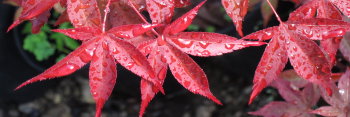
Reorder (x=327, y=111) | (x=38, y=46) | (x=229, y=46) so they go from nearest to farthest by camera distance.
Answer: (x=229, y=46) < (x=327, y=111) < (x=38, y=46)

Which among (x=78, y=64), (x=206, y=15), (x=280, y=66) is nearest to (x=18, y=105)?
(x=206, y=15)

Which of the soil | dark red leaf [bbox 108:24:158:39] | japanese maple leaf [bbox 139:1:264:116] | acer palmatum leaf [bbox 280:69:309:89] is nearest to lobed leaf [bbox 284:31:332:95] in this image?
japanese maple leaf [bbox 139:1:264:116]

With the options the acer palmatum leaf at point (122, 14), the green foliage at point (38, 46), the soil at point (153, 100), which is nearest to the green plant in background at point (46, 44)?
the green foliage at point (38, 46)

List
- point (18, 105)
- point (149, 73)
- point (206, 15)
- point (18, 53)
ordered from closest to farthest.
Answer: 1. point (149, 73)
2. point (206, 15)
3. point (18, 53)
4. point (18, 105)

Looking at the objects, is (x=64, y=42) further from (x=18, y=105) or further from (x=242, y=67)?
(x=242, y=67)

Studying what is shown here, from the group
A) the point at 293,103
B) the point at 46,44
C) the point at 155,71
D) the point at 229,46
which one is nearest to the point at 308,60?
the point at 229,46

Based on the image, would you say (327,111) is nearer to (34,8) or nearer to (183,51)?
(183,51)

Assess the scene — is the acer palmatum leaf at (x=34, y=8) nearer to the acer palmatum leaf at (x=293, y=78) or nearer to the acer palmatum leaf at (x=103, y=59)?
the acer palmatum leaf at (x=103, y=59)
